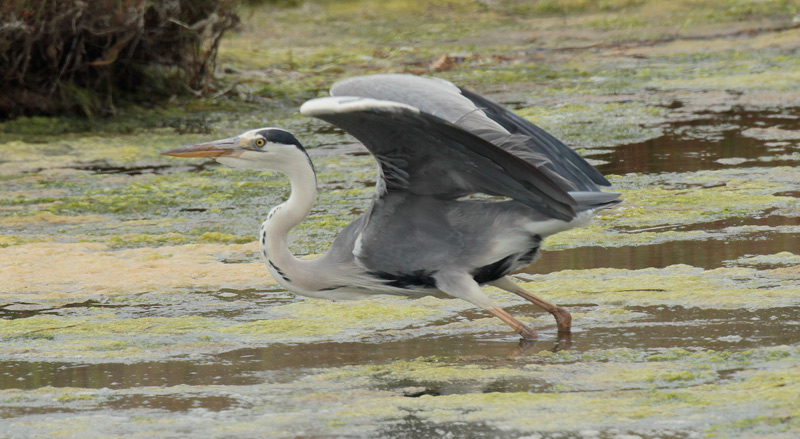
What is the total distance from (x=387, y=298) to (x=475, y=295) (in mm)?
1030

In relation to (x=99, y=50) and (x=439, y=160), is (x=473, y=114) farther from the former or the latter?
(x=99, y=50)

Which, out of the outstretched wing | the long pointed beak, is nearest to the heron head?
the long pointed beak

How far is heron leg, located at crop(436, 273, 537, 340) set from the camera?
4844mm

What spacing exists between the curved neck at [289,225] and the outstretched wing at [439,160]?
0.45 meters

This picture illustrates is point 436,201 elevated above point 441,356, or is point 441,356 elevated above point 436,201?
point 436,201

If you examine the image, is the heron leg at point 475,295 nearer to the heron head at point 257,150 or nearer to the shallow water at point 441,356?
the shallow water at point 441,356

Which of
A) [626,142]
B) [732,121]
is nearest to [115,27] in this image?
[626,142]

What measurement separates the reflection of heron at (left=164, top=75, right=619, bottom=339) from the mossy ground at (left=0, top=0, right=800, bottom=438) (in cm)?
27

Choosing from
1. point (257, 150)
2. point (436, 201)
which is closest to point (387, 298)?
point (436, 201)

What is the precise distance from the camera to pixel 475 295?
16.0ft

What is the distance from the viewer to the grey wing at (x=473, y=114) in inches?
199

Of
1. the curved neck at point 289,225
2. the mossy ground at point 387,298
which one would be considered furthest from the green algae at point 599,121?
the curved neck at point 289,225

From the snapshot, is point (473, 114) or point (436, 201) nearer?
point (436, 201)

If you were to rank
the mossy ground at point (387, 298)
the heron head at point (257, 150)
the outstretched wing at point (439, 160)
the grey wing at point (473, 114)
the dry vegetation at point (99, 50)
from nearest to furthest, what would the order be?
the mossy ground at point (387, 298), the outstretched wing at point (439, 160), the grey wing at point (473, 114), the heron head at point (257, 150), the dry vegetation at point (99, 50)
